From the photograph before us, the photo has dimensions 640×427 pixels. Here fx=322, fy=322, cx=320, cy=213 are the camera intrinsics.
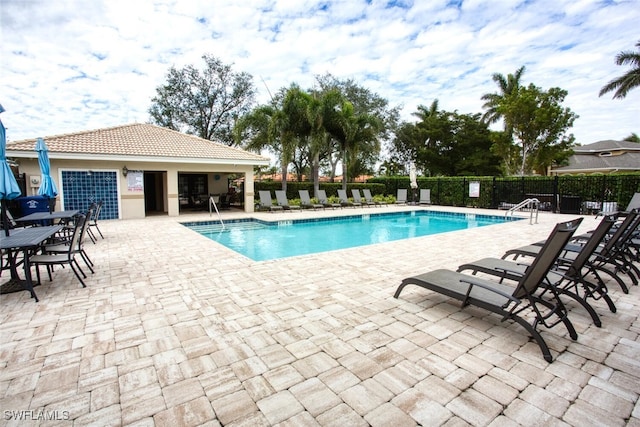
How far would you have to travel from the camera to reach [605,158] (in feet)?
101

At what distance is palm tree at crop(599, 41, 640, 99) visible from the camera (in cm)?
1997

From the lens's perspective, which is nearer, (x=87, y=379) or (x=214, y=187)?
(x=87, y=379)

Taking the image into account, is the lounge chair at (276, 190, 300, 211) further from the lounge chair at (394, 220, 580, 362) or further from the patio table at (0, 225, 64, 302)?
the lounge chair at (394, 220, 580, 362)

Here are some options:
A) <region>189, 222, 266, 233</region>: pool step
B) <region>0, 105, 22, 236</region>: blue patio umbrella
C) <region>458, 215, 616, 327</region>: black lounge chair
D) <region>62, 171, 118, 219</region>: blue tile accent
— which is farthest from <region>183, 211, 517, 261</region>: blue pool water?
<region>458, 215, 616, 327</region>: black lounge chair

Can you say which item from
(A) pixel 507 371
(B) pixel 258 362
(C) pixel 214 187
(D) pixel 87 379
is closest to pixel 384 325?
(A) pixel 507 371

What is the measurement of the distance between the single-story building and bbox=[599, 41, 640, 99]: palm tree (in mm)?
22832

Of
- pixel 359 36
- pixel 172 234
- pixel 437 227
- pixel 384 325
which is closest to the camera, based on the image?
pixel 384 325

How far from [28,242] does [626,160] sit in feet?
132

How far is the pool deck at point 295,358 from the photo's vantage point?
80.5 inches

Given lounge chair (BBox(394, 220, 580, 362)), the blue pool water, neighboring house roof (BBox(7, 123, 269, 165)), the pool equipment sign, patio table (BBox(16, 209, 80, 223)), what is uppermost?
neighboring house roof (BBox(7, 123, 269, 165))

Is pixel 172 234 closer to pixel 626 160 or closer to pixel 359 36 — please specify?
pixel 359 36

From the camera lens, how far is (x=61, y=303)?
154 inches

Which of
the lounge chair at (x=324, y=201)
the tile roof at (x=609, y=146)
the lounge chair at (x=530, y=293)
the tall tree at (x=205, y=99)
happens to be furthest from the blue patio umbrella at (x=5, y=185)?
the tile roof at (x=609, y=146)

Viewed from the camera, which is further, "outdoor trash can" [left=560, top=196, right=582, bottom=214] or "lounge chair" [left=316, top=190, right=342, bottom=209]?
"lounge chair" [left=316, top=190, right=342, bottom=209]
